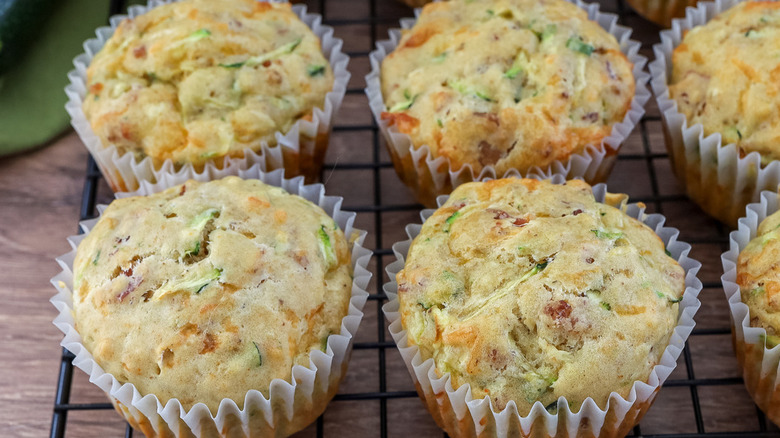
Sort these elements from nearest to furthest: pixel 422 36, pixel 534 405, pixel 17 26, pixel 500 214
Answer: pixel 534 405
pixel 500 214
pixel 422 36
pixel 17 26

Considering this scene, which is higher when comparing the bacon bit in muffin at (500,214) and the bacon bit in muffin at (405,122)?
the bacon bit in muffin at (405,122)

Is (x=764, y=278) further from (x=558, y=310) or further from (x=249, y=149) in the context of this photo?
(x=249, y=149)

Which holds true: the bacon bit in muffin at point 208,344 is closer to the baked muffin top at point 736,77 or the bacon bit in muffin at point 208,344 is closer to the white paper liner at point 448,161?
the white paper liner at point 448,161

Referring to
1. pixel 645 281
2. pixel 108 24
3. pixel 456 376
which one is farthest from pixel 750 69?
pixel 108 24

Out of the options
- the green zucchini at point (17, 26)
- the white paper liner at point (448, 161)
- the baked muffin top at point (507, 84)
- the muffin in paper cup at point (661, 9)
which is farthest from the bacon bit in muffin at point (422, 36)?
the green zucchini at point (17, 26)

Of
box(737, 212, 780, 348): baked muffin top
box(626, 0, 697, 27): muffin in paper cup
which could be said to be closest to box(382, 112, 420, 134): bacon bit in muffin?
box(737, 212, 780, 348): baked muffin top

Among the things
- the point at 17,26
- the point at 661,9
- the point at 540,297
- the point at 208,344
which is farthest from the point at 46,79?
the point at 661,9
